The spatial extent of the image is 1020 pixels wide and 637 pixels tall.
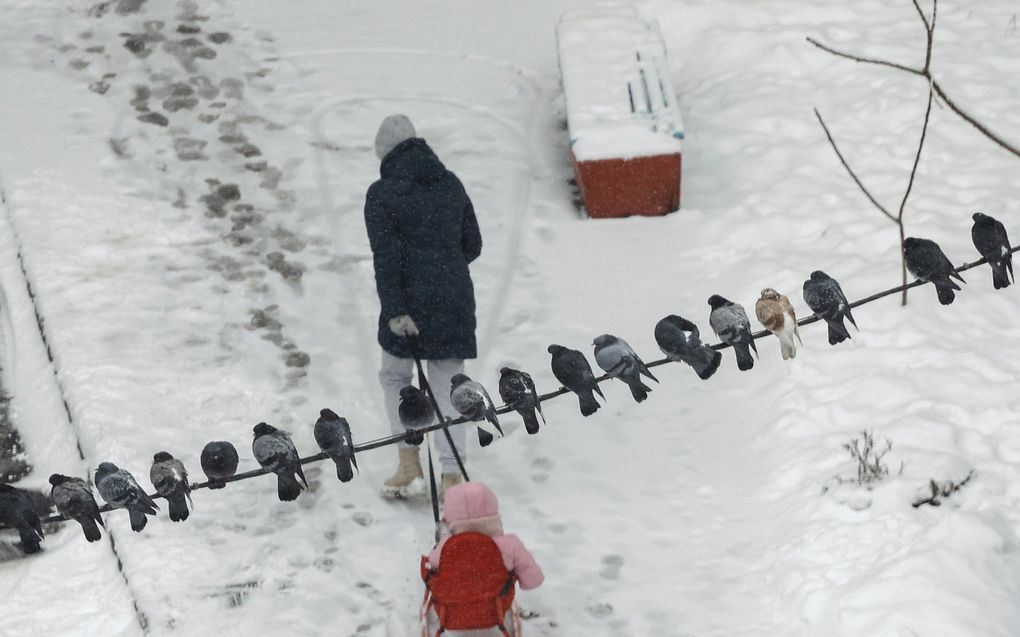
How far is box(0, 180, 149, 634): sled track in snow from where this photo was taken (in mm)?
4470

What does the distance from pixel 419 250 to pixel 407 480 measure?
3.23ft

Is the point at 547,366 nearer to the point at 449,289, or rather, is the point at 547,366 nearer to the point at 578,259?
the point at 578,259

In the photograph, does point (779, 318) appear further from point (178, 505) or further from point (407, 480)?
point (407, 480)

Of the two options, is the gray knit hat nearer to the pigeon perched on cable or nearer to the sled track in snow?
the pigeon perched on cable

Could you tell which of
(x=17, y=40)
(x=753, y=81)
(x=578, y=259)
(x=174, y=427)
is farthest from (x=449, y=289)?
(x=17, y=40)

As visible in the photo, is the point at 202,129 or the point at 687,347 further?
the point at 202,129

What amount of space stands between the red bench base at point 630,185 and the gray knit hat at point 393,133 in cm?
222

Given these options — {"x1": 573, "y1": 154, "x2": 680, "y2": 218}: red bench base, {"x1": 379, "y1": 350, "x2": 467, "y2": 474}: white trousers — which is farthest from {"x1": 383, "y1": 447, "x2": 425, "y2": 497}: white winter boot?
{"x1": 573, "y1": 154, "x2": 680, "y2": 218}: red bench base

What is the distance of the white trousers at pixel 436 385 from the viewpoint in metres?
4.81

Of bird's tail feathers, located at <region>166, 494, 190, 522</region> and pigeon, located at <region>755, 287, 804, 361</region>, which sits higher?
pigeon, located at <region>755, 287, 804, 361</region>

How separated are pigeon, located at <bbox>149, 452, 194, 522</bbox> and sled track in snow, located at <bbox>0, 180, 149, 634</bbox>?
1240 mm

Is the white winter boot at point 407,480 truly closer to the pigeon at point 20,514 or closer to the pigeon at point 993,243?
the pigeon at point 20,514

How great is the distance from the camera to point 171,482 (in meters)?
3.28

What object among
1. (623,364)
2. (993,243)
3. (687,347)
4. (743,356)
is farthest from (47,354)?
(993,243)
